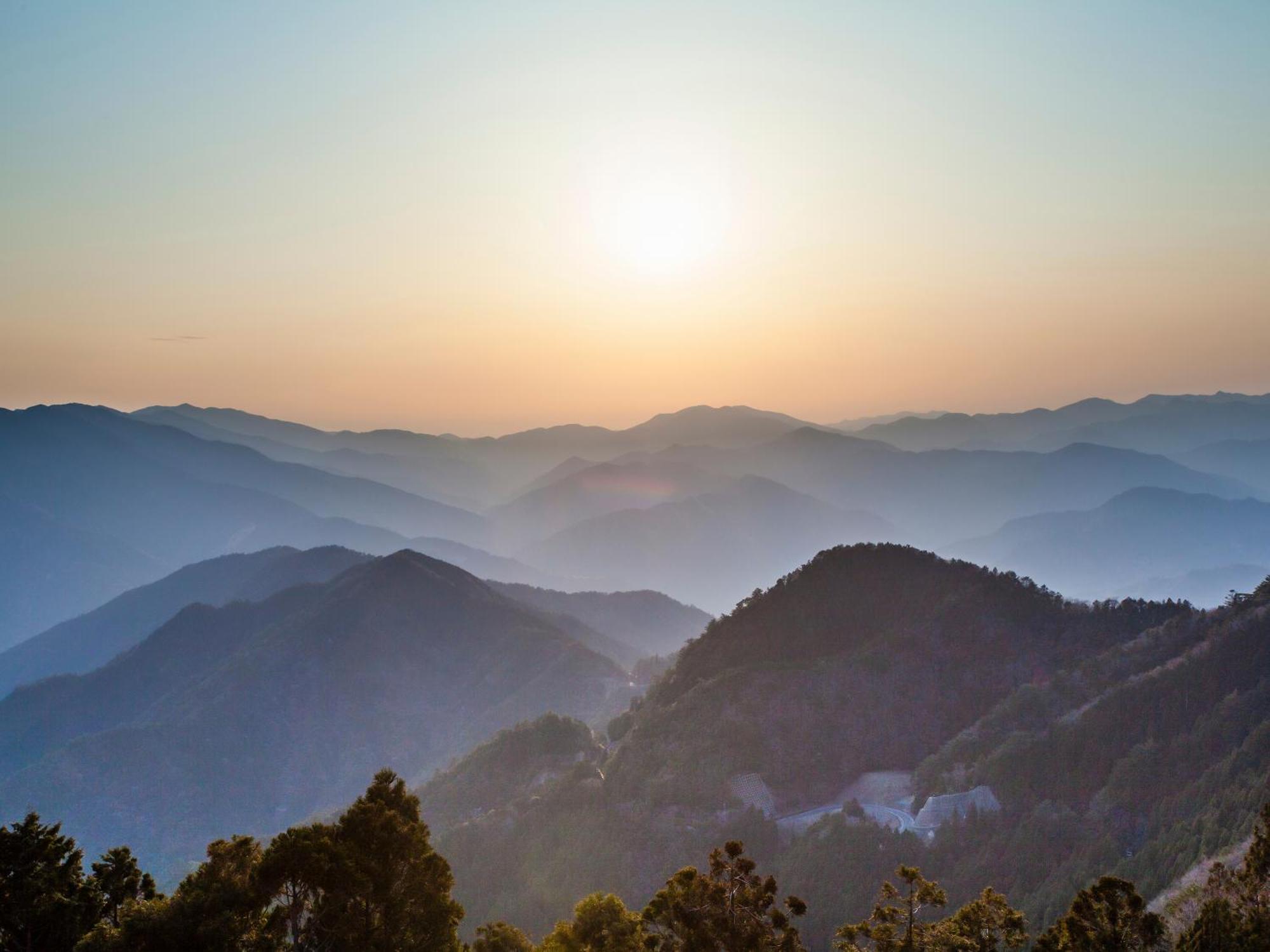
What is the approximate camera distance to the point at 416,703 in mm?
148625

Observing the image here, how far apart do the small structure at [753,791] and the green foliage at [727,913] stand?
5558 cm

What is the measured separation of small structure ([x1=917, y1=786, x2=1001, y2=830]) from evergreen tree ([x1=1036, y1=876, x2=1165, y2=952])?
45.2 m

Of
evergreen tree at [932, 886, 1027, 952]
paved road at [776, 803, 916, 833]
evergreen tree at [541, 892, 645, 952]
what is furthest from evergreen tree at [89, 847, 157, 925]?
paved road at [776, 803, 916, 833]

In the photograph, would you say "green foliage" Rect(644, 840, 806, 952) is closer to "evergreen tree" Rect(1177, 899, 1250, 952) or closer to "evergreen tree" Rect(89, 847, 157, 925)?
"evergreen tree" Rect(1177, 899, 1250, 952)

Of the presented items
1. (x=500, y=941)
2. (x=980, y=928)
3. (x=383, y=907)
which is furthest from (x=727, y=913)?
(x=500, y=941)

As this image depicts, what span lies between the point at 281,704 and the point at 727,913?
462ft

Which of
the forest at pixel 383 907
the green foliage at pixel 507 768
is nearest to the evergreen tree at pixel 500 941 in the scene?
the forest at pixel 383 907

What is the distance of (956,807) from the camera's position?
6362 cm

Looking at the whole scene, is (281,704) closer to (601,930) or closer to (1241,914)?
(601,930)

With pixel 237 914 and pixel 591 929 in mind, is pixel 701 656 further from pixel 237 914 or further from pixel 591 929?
pixel 237 914

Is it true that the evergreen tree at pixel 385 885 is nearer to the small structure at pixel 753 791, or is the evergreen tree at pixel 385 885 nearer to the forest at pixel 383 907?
the forest at pixel 383 907

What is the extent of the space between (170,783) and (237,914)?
129 m

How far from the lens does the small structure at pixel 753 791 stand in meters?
73.2

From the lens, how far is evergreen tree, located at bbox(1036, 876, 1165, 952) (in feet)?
67.3
